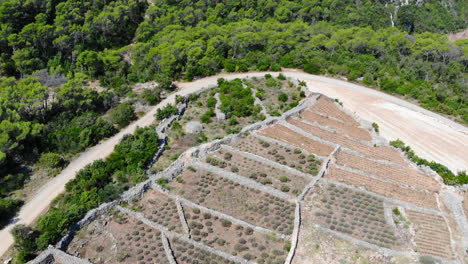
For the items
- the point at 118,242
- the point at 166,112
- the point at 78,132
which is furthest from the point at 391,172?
the point at 78,132

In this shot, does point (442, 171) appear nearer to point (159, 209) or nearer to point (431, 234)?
point (431, 234)

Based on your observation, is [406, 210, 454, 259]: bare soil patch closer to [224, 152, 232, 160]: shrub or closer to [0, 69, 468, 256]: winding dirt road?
[0, 69, 468, 256]: winding dirt road

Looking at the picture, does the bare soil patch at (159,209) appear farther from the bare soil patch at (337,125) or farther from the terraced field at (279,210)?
the bare soil patch at (337,125)

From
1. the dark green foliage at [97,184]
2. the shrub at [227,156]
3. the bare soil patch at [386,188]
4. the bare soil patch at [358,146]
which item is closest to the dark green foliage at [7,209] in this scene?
the dark green foliage at [97,184]

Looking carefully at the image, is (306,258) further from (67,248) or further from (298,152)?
(67,248)

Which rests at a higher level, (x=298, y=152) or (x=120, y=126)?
(x=298, y=152)

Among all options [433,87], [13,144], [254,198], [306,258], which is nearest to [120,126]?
[13,144]

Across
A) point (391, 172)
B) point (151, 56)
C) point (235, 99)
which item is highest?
point (151, 56)
